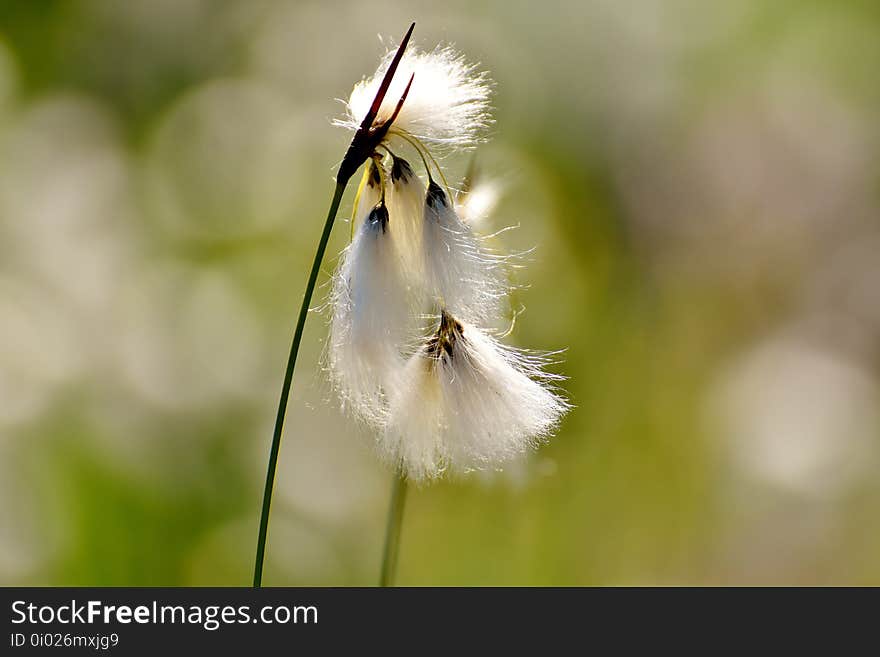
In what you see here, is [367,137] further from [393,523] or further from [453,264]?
[393,523]

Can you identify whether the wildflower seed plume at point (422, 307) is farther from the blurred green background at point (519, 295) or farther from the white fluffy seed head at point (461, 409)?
the blurred green background at point (519, 295)

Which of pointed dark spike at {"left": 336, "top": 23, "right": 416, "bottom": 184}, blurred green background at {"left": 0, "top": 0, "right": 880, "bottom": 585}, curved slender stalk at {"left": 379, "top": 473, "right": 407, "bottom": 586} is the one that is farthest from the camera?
blurred green background at {"left": 0, "top": 0, "right": 880, "bottom": 585}

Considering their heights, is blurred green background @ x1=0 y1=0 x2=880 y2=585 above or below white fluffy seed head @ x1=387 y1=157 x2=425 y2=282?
above

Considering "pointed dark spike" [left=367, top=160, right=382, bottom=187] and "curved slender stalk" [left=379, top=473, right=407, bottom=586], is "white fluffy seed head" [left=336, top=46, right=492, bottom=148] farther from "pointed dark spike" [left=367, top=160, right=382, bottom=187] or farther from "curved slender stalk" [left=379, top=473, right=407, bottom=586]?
"curved slender stalk" [left=379, top=473, right=407, bottom=586]

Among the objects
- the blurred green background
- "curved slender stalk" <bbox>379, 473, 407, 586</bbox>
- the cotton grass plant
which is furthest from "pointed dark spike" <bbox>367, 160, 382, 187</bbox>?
the blurred green background

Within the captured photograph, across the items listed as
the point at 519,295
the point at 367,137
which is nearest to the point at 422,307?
the point at 367,137

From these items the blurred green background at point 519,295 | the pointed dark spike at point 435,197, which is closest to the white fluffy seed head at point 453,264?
the pointed dark spike at point 435,197

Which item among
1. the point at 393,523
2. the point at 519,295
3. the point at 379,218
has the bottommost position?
the point at 393,523
